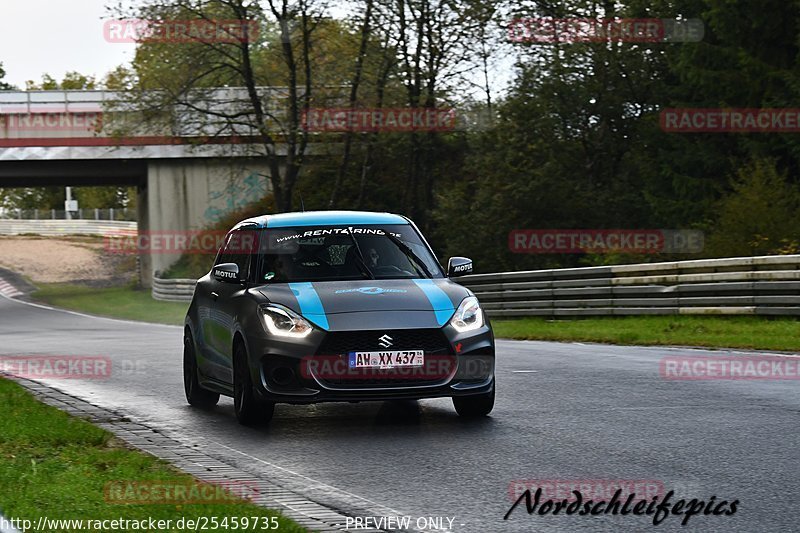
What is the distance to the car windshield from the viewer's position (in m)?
11.7

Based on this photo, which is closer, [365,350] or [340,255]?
[365,350]

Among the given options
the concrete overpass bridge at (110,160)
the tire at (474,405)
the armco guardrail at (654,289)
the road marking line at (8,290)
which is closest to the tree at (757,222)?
the armco guardrail at (654,289)

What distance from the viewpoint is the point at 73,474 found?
27.5 ft

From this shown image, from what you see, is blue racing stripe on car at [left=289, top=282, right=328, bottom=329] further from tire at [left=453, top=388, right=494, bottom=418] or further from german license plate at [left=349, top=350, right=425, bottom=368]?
tire at [left=453, top=388, right=494, bottom=418]

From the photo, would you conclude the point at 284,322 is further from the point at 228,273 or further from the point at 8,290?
the point at 8,290

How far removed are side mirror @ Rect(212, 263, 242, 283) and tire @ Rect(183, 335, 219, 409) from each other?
1.24 meters

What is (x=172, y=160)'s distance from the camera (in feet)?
188

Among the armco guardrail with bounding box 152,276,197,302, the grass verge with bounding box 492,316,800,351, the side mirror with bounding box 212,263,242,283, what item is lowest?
A: the armco guardrail with bounding box 152,276,197,302

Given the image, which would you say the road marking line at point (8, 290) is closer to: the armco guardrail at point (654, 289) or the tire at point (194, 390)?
the armco guardrail at point (654, 289)

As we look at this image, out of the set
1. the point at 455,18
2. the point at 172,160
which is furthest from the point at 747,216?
the point at 172,160

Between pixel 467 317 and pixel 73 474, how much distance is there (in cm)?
368

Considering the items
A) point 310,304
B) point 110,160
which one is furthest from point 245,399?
point 110,160

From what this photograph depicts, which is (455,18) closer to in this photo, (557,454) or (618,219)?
(618,219)

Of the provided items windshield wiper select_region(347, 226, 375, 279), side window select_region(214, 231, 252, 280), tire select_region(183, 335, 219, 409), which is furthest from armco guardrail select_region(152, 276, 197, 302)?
windshield wiper select_region(347, 226, 375, 279)
